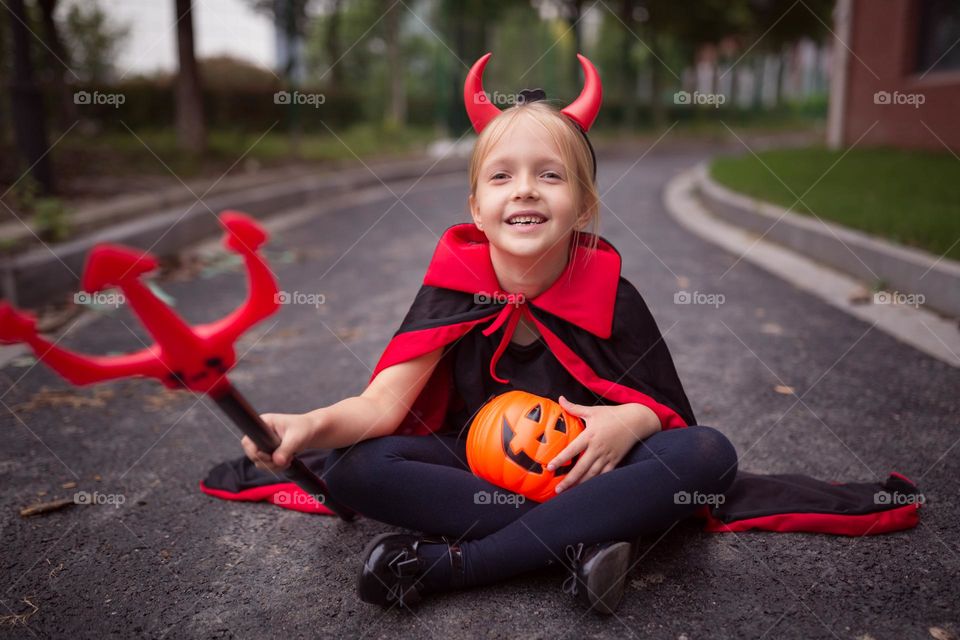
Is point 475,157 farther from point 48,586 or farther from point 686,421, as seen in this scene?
point 48,586

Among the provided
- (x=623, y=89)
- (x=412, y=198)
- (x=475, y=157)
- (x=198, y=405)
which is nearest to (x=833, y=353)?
(x=475, y=157)

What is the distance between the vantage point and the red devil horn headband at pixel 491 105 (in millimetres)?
2027

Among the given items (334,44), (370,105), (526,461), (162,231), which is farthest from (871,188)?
(334,44)

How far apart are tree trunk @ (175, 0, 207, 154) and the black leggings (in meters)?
8.89

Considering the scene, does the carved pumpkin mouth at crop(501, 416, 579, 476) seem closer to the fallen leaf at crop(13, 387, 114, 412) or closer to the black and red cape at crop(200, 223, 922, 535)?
the black and red cape at crop(200, 223, 922, 535)

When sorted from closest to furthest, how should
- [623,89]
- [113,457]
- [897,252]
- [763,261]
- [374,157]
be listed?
[113,457]
[897,252]
[763,261]
[374,157]
[623,89]

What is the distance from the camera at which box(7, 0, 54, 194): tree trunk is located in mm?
5297

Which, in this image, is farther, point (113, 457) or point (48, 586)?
point (113, 457)

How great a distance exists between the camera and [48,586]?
1.95 metres

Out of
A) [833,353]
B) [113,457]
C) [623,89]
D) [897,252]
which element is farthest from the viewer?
[623,89]

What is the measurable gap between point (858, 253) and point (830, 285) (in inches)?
11.2

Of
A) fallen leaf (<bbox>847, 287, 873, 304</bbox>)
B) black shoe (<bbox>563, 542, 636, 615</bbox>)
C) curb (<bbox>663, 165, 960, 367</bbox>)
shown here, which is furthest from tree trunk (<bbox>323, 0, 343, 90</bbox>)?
black shoe (<bbox>563, 542, 636, 615</bbox>)

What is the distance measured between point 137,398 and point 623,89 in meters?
25.7

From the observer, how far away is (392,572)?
5.84 ft
